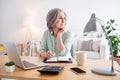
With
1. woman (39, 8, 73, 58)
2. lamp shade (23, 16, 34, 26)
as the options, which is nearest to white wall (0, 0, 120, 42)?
lamp shade (23, 16, 34, 26)

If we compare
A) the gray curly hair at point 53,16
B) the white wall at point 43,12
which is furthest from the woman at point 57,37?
the white wall at point 43,12

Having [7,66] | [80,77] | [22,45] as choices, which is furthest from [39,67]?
[22,45]

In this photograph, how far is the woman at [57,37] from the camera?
1842 mm

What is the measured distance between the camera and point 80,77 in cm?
108

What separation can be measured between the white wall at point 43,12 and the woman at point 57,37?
249 cm

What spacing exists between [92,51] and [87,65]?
2.47m

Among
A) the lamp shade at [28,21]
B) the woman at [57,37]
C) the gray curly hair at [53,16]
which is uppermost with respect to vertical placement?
the lamp shade at [28,21]

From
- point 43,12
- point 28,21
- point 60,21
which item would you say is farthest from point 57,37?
point 43,12

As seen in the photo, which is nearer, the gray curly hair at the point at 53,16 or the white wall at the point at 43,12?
the gray curly hair at the point at 53,16

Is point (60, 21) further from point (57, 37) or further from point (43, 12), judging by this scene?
point (43, 12)

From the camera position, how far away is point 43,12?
4.72 m

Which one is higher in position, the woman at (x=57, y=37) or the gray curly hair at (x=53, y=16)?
the gray curly hair at (x=53, y=16)

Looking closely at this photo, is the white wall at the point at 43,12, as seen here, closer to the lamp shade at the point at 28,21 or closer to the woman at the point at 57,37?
the lamp shade at the point at 28,21

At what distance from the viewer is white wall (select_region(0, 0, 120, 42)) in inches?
172
